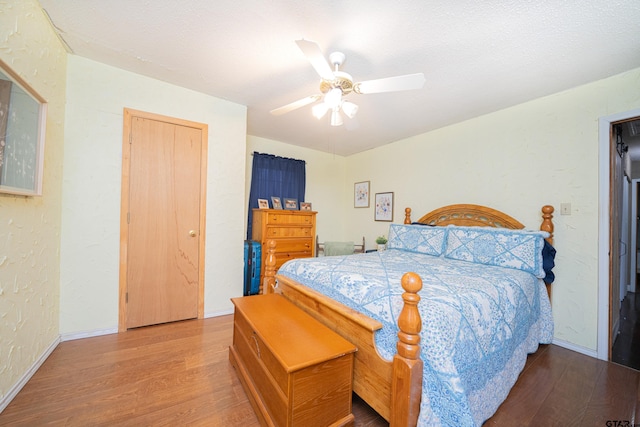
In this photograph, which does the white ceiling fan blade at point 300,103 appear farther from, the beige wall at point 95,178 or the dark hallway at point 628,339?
the dark hallway at point 628,339

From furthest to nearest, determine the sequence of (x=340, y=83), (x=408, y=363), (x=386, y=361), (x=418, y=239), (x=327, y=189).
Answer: (x=327, y=189)
(x=418, y=239)
(x=340, y=83)
(x=386, y=361)
(x=408, y=363)

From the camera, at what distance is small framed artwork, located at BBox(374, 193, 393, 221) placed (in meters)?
4.03

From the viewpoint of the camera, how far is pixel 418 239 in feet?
9.68

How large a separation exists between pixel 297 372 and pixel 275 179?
11.3ft

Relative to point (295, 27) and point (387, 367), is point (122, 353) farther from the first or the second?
point (295, 27)

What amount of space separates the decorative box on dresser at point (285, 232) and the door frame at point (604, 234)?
315 centimetres

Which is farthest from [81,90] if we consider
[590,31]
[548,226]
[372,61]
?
[548,226]

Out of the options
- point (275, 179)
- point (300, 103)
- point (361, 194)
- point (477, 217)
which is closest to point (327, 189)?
point (361, 194)

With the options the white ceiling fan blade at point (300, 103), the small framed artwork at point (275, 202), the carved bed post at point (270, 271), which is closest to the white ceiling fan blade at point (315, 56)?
the white ceiling fan blade at point (300, 103)

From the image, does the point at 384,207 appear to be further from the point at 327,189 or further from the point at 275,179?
the point at 275,179

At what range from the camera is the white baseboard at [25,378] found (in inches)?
54.4

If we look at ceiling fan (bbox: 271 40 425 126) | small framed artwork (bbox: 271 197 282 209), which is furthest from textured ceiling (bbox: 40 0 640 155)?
small framed artwork (bbox: 271 197 282 209)

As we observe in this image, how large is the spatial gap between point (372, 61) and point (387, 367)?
217 cm

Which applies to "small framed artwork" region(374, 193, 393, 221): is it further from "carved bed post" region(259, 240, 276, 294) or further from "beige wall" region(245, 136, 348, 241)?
"carved bed post" region(259, 240, 276, 294)
